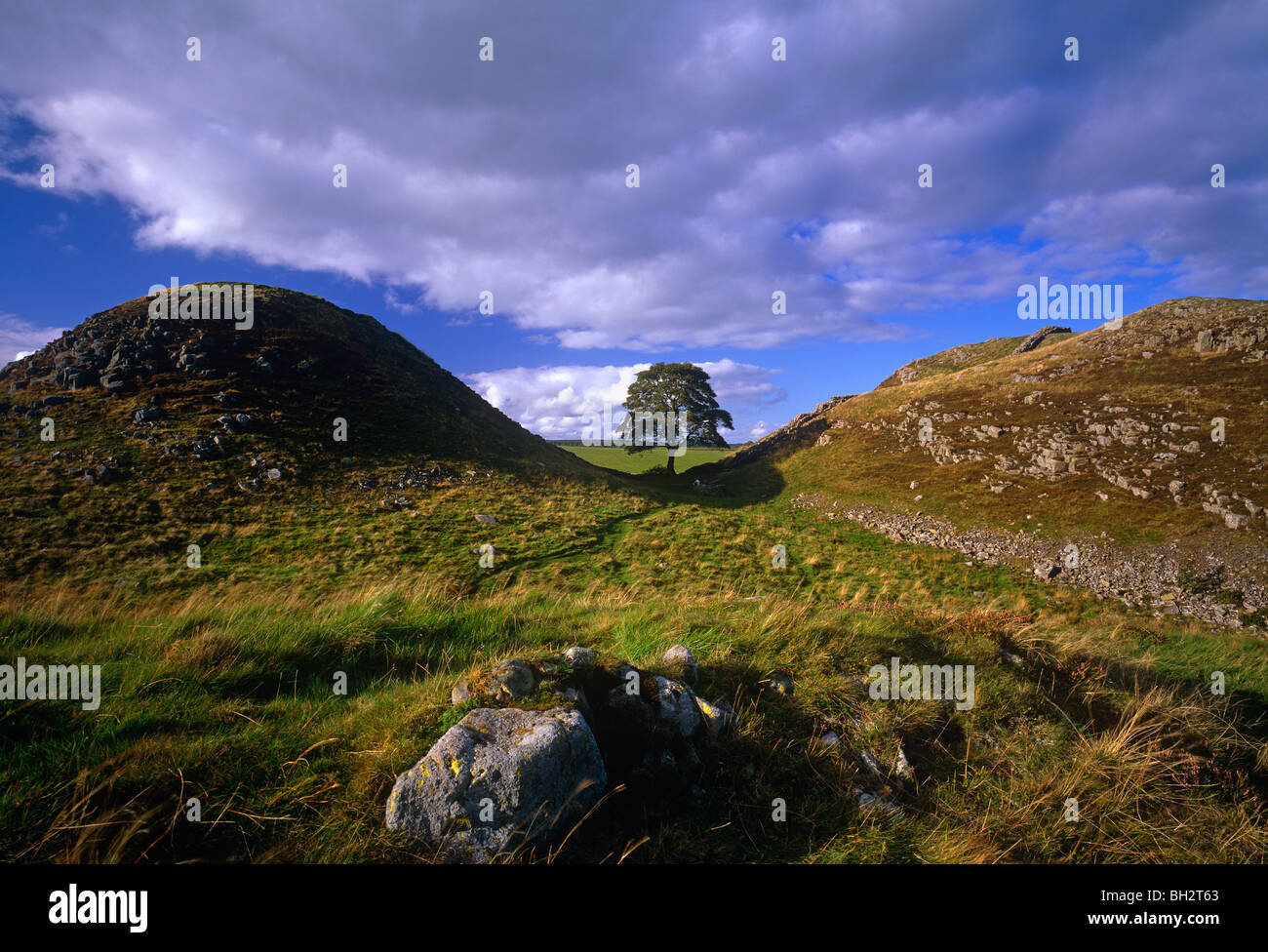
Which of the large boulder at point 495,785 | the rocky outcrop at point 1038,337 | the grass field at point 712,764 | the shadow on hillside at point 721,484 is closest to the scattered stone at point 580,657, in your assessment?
the grass field at point 712,764

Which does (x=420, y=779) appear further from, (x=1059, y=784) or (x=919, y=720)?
(x=1059, y=784)

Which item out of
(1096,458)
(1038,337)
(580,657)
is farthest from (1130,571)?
(1038,337)

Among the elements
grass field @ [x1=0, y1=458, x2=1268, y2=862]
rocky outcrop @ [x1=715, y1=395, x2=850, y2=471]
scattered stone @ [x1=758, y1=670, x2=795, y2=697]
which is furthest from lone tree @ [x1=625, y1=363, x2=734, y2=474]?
scattered stone @ [x1=758, y1=670, x2=795, y2=697]

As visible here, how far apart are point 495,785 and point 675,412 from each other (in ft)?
148

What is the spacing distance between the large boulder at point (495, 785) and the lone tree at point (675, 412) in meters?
44.2

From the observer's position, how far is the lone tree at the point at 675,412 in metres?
47.5

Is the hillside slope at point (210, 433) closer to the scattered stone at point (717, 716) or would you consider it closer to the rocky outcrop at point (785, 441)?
the rocky outcrop at point (785, 441)

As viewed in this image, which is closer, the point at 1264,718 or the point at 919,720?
the point at 919,720

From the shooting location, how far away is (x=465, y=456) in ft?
118

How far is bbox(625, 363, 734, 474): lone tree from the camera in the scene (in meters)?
47.5

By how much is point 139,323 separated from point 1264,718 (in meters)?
58.3
